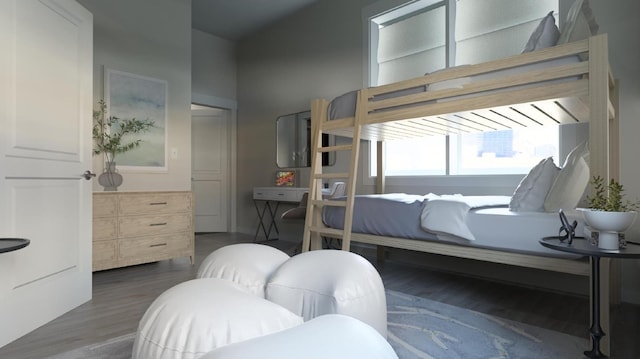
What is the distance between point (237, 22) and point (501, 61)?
433 cm

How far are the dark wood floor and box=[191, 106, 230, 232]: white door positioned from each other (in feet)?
7.68

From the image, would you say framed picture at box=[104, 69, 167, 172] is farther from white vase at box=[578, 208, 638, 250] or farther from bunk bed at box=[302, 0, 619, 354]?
white vase at box=[578, 208, 638, 250]

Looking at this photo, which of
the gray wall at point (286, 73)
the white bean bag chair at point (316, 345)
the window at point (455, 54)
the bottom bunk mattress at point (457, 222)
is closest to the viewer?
the white bean bag chair at point (316, 345)

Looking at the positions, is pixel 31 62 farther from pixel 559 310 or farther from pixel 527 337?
pixel 559 310

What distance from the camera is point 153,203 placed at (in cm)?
337

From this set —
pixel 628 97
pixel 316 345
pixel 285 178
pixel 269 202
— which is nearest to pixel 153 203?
pixel 285 178

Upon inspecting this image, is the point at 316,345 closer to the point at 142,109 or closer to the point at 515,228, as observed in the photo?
the point at 515,228

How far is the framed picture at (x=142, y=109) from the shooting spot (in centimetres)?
379

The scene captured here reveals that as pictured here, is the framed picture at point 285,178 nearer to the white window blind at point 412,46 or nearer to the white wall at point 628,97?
the white window blind at point 412,46

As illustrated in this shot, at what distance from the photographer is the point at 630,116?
257cm

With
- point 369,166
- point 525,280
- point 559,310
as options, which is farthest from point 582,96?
point 369,166

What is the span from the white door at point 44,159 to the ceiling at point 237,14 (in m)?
2.68

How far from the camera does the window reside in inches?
125

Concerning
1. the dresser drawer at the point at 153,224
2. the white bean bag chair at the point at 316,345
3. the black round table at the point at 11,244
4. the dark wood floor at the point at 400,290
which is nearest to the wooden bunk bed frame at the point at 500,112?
the dark wood floor at the point at 400,290
